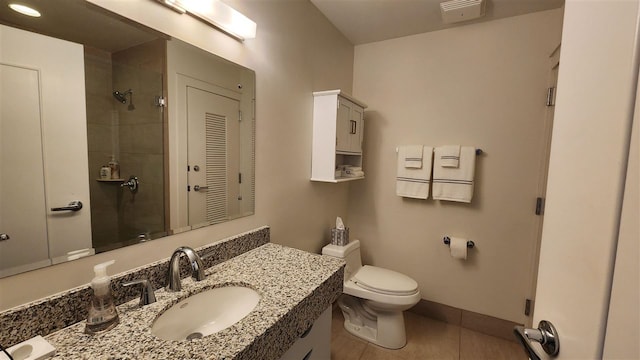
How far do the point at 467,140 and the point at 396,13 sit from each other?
111cm

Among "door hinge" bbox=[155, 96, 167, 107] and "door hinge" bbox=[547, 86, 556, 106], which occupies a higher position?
"door hinge" bbox=[547, 86, 556, 106]

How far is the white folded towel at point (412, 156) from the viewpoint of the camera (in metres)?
2.20

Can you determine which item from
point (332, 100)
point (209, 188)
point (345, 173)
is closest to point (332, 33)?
point (332, 100)

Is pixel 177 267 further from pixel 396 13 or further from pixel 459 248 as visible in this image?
pixel 396 13

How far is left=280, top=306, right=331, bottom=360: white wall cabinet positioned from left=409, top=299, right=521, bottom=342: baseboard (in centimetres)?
139

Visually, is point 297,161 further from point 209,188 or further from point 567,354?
point 567,354

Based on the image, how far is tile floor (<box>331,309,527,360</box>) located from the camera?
73.6 inches

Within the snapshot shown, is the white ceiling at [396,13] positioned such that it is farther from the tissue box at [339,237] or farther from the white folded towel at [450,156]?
the tissue box at [339,237]

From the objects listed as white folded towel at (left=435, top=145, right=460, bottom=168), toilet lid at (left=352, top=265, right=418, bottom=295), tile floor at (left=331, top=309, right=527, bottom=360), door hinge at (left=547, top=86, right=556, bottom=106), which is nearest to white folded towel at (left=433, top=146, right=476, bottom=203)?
white folded towel at (left=435, top=145, right=460, bottom=168)

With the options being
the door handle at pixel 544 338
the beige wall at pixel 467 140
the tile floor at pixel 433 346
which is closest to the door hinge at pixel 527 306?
the beige wall at pixel 467 140

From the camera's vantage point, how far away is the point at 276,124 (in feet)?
5.24

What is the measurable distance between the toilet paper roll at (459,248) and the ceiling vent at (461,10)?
1665 mm

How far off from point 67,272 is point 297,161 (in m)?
1.25

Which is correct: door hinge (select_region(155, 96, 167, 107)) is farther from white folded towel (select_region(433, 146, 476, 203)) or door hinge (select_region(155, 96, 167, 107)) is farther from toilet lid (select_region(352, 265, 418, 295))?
white folded towel (select_region(433, 146, 476, 203))
